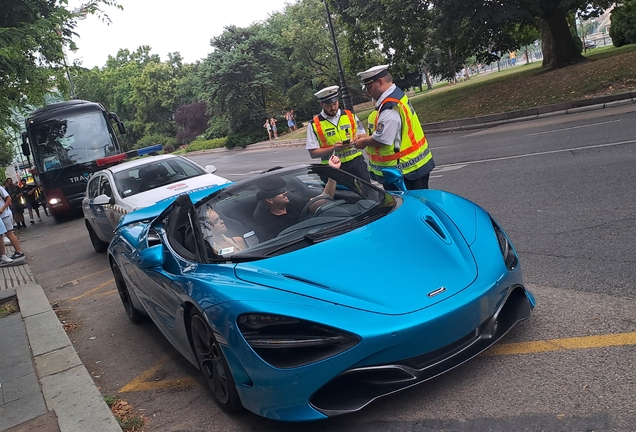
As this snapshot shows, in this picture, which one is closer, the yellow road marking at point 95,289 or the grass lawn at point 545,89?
the yellow road marking at point 95,289

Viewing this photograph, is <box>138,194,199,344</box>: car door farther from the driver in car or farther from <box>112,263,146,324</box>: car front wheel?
<box>112,263,146,324</box>: car front wheel

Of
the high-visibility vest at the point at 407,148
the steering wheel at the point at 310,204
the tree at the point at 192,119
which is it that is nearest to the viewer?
the steering wheel at the point at 310,204

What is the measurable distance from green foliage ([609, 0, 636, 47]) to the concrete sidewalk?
29099 millimetres

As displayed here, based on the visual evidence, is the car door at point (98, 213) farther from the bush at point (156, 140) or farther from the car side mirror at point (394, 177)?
the bush at point (156, 140)

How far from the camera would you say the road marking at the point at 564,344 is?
378 cm

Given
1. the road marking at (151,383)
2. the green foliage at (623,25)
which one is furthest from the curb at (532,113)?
the road marking at (151,383)

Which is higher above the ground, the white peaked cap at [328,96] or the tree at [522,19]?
the tree at [522,19]

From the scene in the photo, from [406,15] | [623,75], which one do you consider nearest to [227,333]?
[623,75]

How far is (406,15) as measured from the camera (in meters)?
25.6

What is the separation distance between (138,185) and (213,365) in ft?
23.2

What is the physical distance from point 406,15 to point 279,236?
906 inches

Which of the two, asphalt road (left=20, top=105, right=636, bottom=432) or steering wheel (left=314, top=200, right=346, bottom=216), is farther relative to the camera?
steering wheel (left=314, top=200, right=346, bottom=216)

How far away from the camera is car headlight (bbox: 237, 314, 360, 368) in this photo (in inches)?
128

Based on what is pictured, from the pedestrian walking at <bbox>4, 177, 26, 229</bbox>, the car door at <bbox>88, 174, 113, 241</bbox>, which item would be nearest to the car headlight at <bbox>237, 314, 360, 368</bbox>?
the car door at <bbox>88, 174, 113, 241</bbox>
